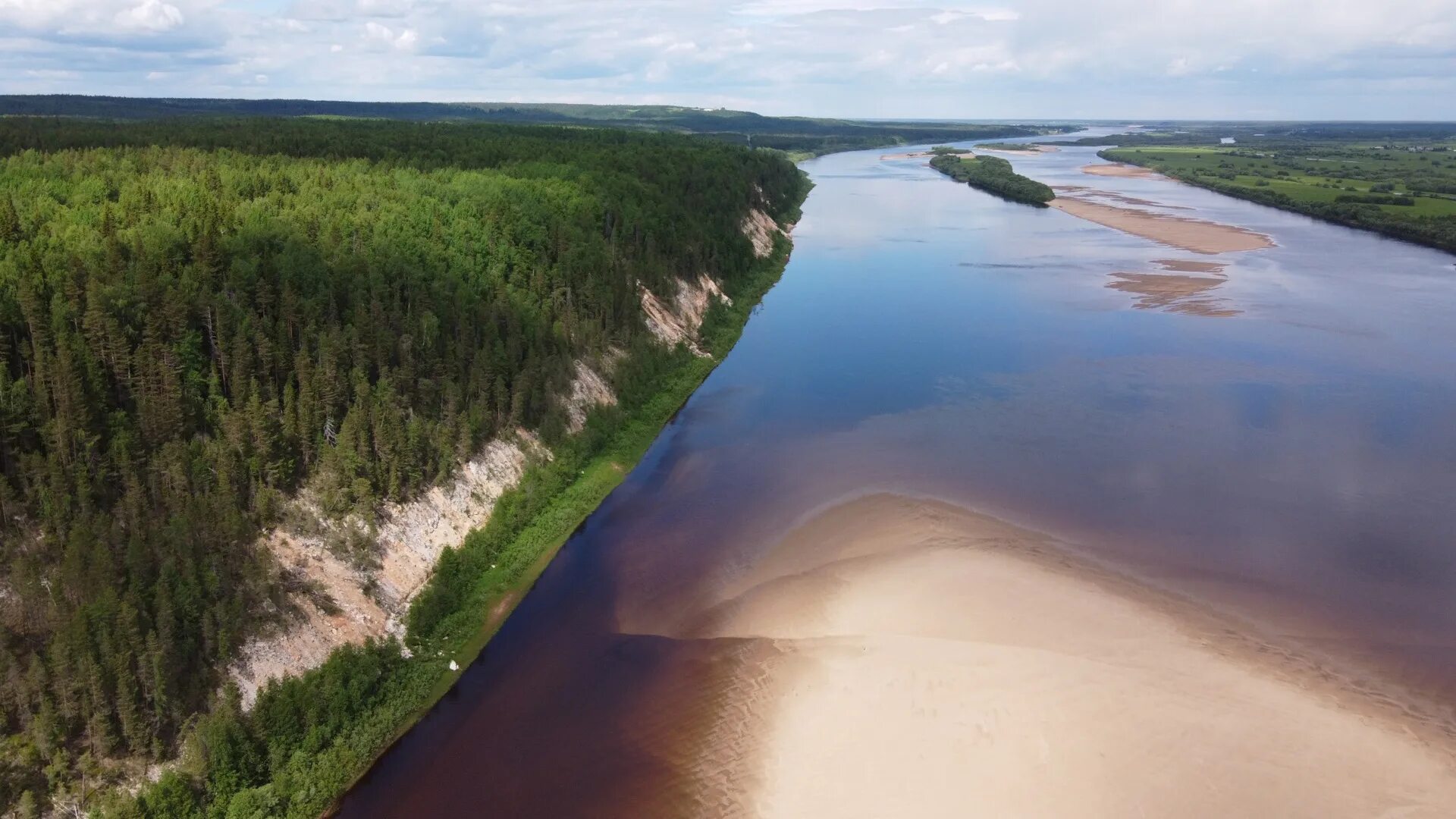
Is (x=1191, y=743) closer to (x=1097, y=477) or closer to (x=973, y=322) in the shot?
(x=1097, y=477)

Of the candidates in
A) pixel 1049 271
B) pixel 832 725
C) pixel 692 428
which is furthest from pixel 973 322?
pixel 832 725

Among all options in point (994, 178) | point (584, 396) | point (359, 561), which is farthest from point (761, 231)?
point (994, 178)

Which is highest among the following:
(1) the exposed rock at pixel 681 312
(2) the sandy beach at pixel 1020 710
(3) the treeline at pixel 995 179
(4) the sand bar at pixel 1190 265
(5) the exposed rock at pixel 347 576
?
(3) the treeline at pixel 995 179

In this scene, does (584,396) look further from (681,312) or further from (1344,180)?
(1344,180)

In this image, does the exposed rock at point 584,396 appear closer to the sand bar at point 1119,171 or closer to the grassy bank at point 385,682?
the grassy bank at point 385,682

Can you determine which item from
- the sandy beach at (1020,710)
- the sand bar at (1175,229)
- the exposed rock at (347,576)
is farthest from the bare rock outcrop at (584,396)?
the sand bar at (1175,229)

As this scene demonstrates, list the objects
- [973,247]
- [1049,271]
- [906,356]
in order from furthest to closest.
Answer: [973,247], [1049,271], [906,356]
